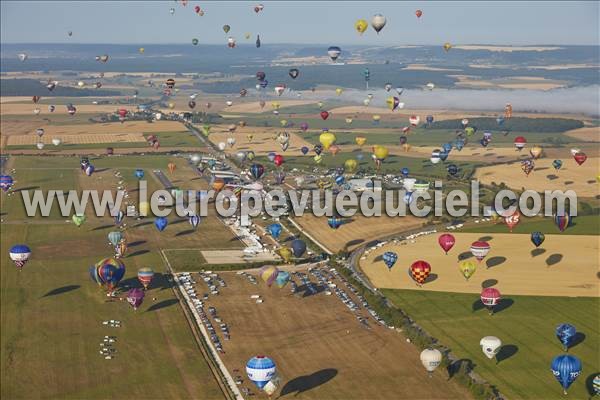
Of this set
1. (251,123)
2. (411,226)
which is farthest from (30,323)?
(251,123)

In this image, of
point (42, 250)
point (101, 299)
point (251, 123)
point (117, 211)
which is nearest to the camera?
point (101, 299)

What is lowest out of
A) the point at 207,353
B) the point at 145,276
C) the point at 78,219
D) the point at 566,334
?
the point at 207,353

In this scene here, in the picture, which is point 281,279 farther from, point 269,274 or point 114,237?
point 114,237

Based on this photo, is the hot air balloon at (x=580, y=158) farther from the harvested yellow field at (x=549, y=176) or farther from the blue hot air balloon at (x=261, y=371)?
the blue hot air balloon at (x=261, y=371)

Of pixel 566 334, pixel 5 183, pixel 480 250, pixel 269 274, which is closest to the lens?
pixel 566 334

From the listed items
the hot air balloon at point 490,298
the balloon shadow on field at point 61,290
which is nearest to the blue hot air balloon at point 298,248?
the balloon shadow on field at point 61,290

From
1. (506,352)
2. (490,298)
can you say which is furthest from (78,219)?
(506,352)

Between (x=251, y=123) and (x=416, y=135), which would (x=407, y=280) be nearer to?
(x=416, y=135)

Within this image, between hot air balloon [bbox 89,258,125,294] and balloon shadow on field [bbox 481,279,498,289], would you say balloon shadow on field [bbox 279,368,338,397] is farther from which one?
hot air balloon [bbox 89,258,125,294]
